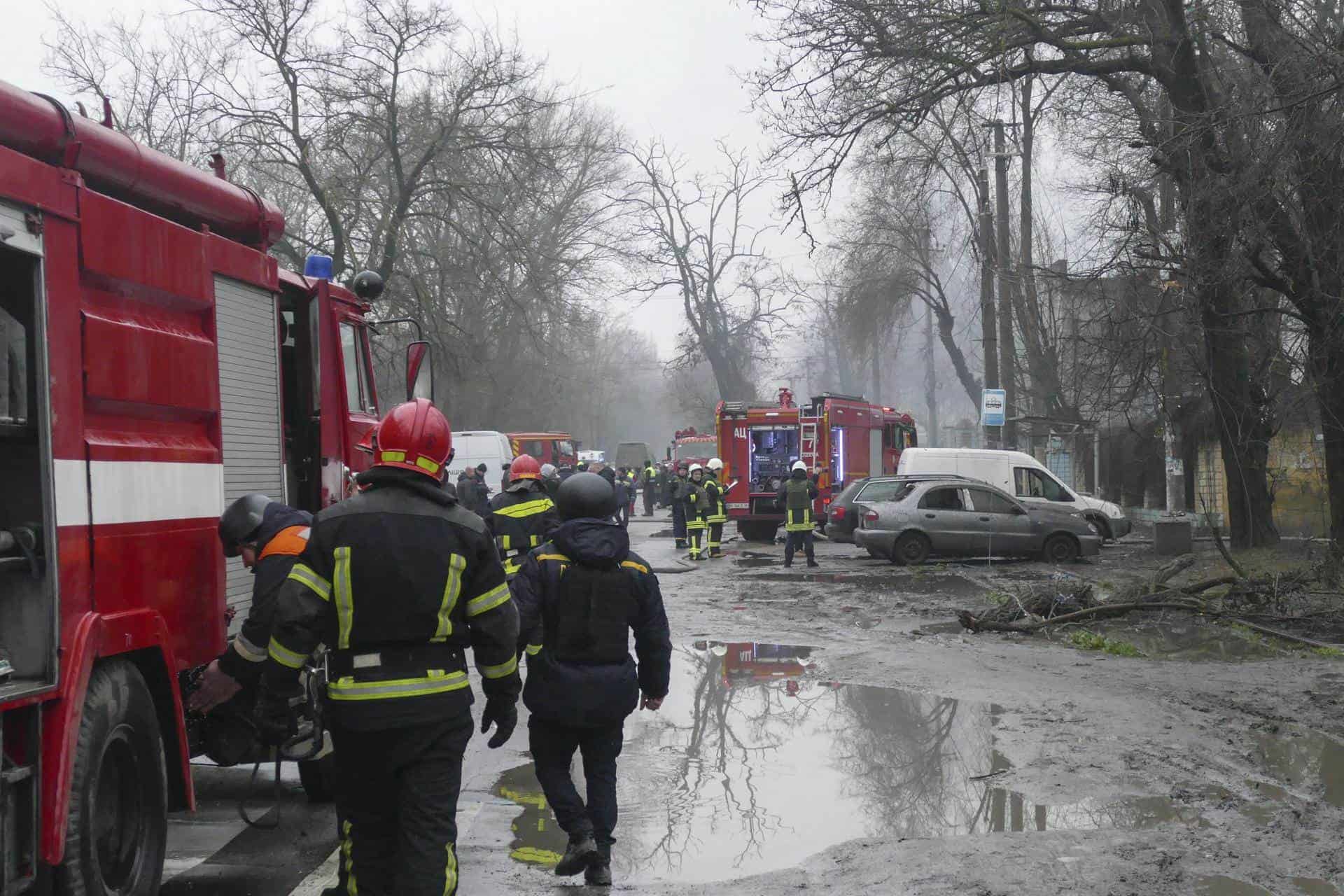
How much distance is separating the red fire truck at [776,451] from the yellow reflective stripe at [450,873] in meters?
21.8

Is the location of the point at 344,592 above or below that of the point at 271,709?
above

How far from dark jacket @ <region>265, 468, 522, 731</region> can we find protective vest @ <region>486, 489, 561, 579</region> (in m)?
5.38

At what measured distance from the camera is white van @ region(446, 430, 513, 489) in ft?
93.8

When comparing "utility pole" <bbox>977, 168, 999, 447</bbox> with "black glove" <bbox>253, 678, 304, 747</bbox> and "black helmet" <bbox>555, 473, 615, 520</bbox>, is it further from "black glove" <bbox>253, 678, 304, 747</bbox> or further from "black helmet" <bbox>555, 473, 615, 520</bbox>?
"black glove" <bbox>253, 678, 304, 747</bbox>

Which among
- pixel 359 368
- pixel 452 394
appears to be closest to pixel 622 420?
pixel 452 394

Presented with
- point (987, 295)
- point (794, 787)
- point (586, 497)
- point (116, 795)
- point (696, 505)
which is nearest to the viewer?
point (116, 795)

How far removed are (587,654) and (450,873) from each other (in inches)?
52.8

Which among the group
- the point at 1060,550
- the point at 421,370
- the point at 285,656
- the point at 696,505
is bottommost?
the point at 1060,550

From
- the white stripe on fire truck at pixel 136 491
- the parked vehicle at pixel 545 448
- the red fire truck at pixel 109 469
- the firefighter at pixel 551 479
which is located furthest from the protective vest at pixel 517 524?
the parked vehicle at pixel 545 448

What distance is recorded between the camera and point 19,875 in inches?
152

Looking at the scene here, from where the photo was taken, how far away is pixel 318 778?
6555mm

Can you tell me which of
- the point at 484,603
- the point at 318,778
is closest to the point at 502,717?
the point at 484,603

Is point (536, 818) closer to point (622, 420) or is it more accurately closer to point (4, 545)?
point (4, 545)

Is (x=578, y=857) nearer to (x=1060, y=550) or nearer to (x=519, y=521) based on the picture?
(x=519, y=521)
